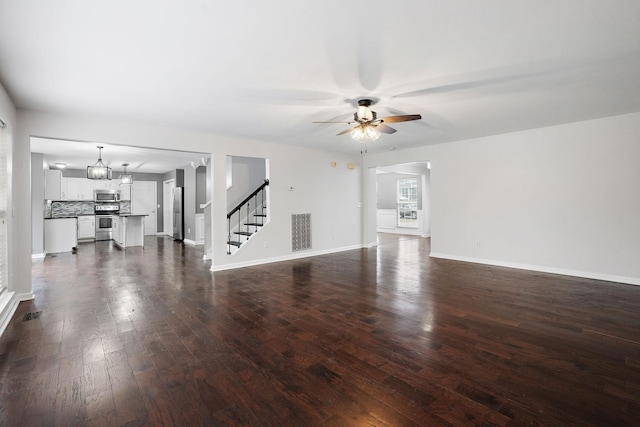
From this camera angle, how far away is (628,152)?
4.43 m

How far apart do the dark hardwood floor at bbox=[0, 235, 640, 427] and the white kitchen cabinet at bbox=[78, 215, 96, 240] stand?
600 centimetres

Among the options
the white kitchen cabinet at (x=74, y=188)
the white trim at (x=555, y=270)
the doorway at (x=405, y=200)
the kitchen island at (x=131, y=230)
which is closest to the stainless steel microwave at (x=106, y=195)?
the white kitchen cabinet at (x=74, y=188)

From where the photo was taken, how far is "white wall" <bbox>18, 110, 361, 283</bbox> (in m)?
4.18

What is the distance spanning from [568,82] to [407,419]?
3.70 meters

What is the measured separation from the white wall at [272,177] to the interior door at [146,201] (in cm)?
682

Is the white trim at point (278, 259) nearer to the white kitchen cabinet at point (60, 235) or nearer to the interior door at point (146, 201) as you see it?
the white kitchen cabinet at point (60, 235)

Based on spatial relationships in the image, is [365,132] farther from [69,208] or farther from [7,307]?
[69,208]

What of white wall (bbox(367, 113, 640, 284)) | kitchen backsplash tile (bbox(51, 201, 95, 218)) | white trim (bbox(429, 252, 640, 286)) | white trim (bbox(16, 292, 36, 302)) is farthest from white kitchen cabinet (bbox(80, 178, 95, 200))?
white trim (bbox(429, 252, 640, 286))

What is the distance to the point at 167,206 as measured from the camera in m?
11.0

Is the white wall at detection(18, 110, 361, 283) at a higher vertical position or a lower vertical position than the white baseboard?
higher

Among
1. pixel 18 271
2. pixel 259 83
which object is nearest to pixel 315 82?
pixel 259 83

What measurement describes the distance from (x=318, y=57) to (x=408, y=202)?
948 cm

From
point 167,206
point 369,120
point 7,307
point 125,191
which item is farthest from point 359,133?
point 125,191

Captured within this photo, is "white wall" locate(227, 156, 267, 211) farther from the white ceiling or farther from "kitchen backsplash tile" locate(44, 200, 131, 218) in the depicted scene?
"kitchen backsplash tile" locate(44, 200, 131, 218)
